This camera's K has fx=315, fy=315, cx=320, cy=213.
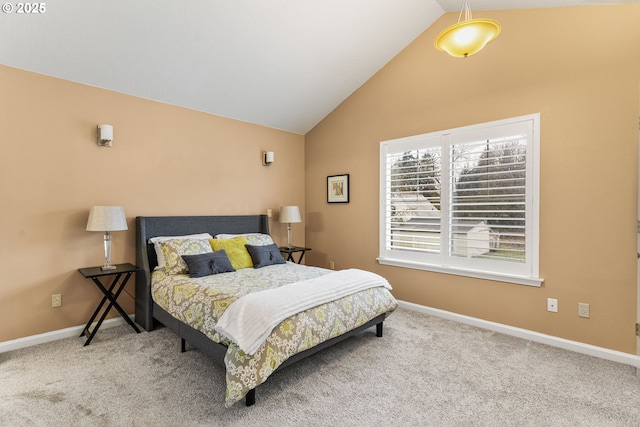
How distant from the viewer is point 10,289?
9.46 ft

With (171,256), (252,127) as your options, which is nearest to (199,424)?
(171,256)

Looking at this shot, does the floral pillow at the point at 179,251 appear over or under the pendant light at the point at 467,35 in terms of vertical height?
under

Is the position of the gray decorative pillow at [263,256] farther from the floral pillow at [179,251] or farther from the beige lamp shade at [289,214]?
the beige lamp shade at [289,214]

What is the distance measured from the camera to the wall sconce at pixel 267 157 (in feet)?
15.6

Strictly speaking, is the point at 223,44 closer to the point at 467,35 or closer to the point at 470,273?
the point at 467,35

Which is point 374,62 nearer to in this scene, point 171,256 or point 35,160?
point 171,256

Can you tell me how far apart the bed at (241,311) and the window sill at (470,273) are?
0.96m

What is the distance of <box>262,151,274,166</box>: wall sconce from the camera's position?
4766 millimetres

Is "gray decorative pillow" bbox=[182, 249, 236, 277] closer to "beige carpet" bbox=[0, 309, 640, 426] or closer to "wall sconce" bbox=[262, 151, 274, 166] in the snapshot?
"beige carpet" bbox=[0, 309, 640, 426]

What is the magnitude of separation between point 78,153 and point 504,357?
4.50 metres

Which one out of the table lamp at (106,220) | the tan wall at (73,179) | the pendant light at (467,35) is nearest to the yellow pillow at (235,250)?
the tan wall at (73,179)

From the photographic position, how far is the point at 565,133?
2.90m

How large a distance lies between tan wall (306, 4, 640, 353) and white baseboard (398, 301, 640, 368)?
0.05 m

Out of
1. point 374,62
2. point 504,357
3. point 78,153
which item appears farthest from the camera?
point 374,62
